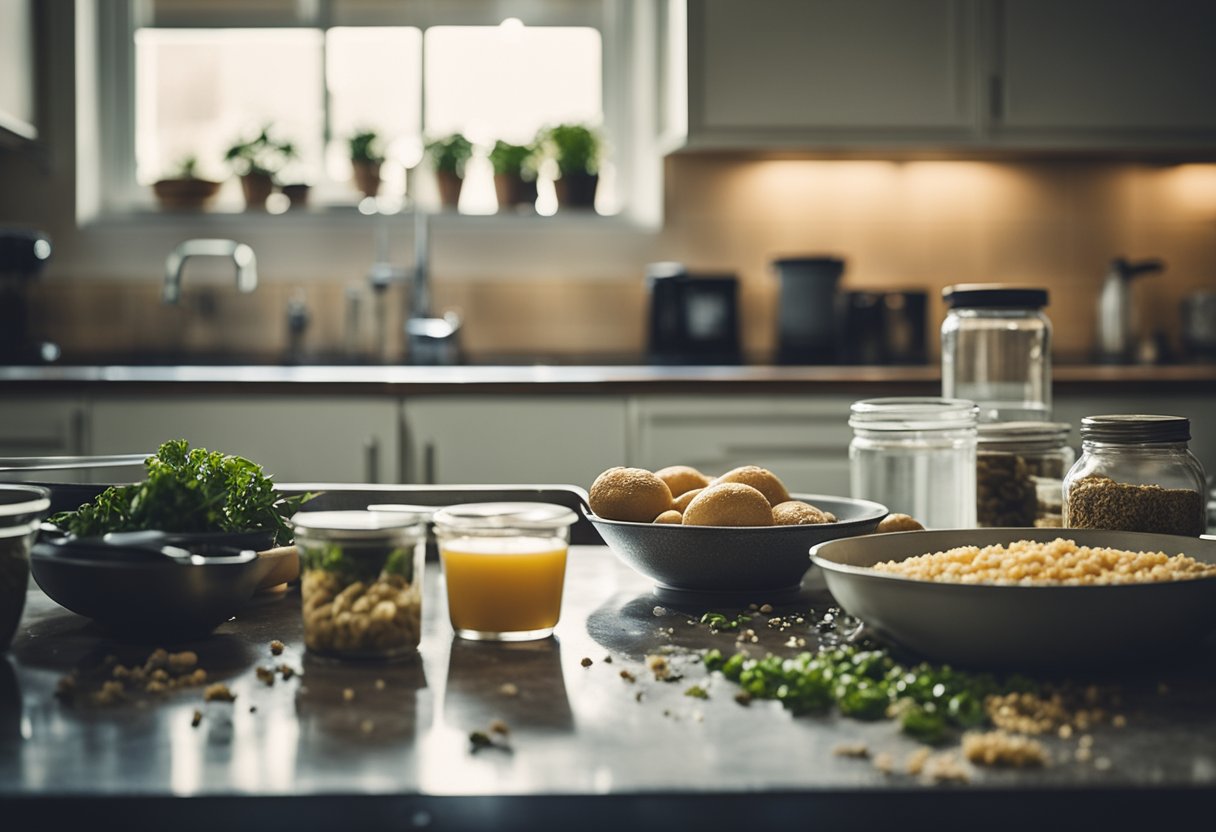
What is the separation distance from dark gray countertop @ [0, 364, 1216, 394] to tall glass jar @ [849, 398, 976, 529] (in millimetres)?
1602

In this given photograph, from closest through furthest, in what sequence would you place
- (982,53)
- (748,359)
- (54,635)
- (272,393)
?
1. (54,635)
2. (272,393)
3. (982,53)
4. (748,359)

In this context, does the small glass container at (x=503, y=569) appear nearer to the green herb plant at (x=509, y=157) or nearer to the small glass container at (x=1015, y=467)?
the small glass container at (x=1015, y=467)

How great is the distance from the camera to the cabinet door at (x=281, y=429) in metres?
2.89

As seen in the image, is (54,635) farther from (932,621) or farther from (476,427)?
(476,427)

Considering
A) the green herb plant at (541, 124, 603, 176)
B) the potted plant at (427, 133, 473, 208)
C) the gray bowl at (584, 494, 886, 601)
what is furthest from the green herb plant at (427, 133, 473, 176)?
the gray bowl at (584, 494, 886, 601)

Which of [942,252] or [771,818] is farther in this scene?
[942,252]

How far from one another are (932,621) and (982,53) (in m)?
3.11

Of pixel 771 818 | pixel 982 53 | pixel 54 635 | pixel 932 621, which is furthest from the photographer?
A: pixel 982 53

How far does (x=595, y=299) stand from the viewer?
391 centimetres

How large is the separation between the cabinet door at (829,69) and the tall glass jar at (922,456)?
2.36 m

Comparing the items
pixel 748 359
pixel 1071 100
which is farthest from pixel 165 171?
pixel 1071 100

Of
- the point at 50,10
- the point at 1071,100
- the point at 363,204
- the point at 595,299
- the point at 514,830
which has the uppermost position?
the point at 50,10

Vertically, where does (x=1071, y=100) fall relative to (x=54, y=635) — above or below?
above

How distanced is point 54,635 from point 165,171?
3.29m
